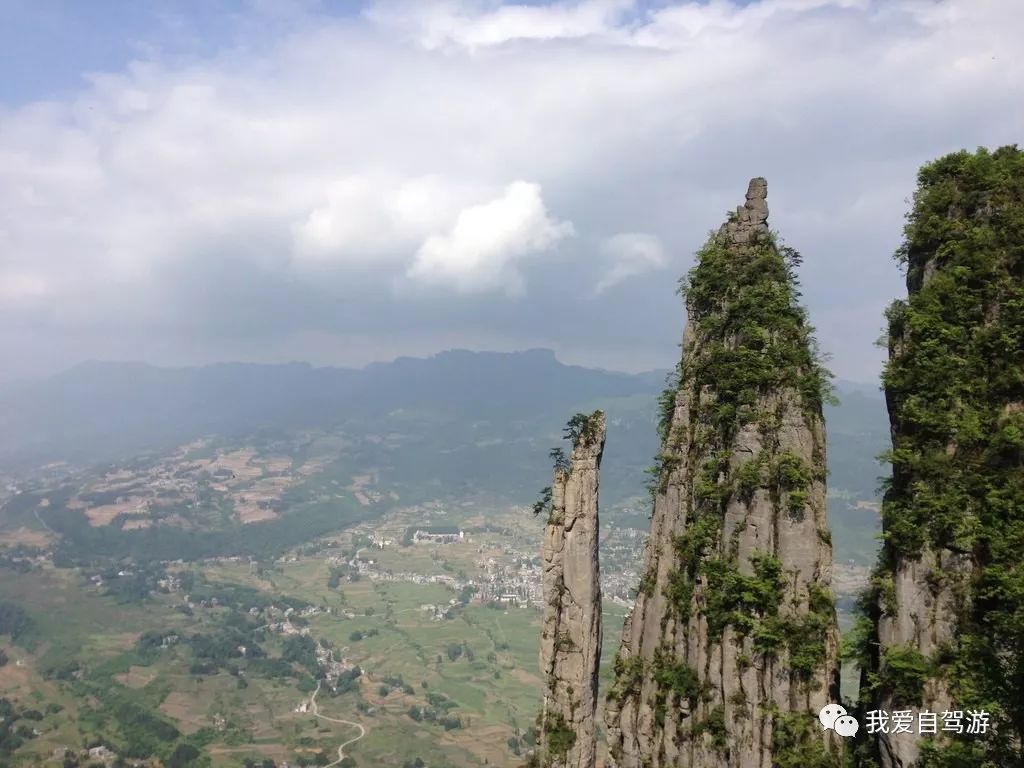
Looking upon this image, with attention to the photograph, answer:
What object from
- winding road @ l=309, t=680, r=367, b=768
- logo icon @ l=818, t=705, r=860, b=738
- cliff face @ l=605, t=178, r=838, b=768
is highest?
cliff face @ l=605, t=178, r=838, b=768

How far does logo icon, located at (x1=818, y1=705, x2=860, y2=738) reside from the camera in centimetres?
1670

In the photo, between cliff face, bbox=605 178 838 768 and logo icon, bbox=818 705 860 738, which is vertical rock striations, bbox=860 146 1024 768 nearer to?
logo icon, bbox=818 705 860 738

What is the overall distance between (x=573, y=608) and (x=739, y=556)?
5.02m

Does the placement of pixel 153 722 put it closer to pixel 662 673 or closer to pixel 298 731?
pixel 298 731

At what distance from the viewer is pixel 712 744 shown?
683 inches

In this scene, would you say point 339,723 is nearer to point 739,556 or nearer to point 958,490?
point 739,556

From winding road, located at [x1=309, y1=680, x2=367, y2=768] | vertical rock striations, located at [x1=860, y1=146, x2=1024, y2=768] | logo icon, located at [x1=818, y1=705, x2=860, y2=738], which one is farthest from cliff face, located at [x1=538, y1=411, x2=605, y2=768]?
winding road, located at [x1=309, y1=680, x2=367, y2=768]

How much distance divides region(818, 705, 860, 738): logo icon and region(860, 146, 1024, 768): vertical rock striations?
30.9 inches

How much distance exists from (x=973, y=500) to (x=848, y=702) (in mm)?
6613

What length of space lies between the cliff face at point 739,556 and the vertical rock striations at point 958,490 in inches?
64.9

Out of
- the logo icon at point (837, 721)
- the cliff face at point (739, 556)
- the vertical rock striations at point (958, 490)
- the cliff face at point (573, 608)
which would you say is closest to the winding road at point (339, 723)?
the cliff face at point (573, 608)

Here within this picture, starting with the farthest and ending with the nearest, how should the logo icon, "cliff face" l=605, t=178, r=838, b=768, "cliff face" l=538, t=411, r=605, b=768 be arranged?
1. "cliff face" l=538, t=411, r=605, b=768
2. "cliff face" l=605, t=178, r=838, b=768
3. the logo icon

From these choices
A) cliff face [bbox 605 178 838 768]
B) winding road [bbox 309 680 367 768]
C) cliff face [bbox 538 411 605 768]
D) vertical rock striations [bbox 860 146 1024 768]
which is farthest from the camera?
winding road [bbox 309 680 367 768]

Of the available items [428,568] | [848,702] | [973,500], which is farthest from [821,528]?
→ [428,568]
